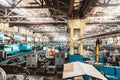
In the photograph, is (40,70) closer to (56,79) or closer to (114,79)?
(56,79)

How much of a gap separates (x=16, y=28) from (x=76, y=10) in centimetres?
1062

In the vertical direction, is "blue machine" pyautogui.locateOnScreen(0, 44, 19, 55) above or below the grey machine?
above

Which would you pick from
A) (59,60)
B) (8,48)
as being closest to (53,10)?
(59,60)

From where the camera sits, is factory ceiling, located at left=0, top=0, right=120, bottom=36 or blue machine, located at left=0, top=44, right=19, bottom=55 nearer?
factory ceiling, located at left=0, top=0, right=120, bottom=36

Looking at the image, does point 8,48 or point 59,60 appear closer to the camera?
point 59,60

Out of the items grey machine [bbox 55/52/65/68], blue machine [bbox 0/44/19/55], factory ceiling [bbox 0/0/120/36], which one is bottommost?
grey machine [bbox 55/52/65/68]

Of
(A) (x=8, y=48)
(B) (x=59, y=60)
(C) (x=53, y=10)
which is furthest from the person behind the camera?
(C) (x=53, y=10)

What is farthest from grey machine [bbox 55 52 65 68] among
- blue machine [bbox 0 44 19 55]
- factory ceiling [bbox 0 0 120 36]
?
blue machine [bbox 0 44 19 55]

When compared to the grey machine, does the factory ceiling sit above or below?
above

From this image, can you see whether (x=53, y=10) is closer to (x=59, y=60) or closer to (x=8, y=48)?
(x=59, y=60)

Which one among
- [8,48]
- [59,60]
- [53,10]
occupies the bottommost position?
[59,60]

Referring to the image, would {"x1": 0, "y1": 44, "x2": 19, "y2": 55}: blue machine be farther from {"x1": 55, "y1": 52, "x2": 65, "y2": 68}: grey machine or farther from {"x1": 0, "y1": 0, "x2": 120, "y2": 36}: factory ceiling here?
{"x1": 55, "y1": 52, "x2": 65, "y2": 68}: grey machine

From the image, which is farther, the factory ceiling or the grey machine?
the grey machine

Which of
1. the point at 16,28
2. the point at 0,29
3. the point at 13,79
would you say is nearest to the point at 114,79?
the point at 13,79
